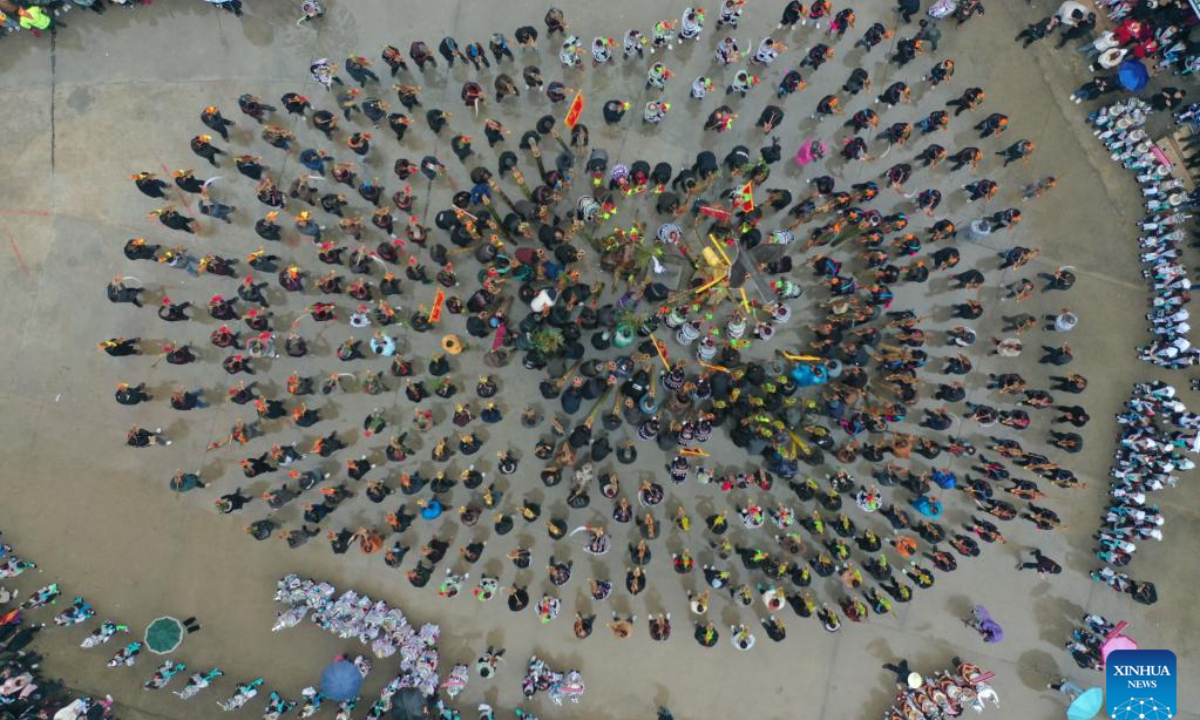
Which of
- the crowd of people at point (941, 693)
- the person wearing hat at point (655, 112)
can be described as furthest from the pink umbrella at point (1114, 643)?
the person wearing hat at point (655, 112)

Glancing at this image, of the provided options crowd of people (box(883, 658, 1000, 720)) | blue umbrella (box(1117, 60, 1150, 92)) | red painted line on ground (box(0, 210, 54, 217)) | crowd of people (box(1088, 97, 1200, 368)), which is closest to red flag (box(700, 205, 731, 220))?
crowd of people (box(1088, 97, 1200, 368))

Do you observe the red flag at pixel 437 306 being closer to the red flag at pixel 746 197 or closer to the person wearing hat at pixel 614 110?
the person wearing hat at pixel 614 110

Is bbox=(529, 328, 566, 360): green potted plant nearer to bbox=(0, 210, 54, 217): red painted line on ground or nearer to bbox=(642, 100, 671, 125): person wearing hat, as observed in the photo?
bbox=(642, 100, 671, 125): person wearing hat

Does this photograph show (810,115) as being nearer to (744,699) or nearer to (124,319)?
(744,699)

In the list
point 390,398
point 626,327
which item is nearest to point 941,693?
point 626,327

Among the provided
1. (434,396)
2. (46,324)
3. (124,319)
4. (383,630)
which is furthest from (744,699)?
(46,324)

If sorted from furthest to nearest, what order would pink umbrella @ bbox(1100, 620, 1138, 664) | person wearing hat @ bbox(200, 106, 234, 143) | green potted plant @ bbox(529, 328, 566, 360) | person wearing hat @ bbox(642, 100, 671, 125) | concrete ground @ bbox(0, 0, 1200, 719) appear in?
pink umbrella @ bbox(1100, 620, 1138, 664), concrete ground @ bbox(0, 0, 1200, 719), person wearing hat @ bbox(642, 100, 671, 125), person wearing hat @ bbox(200, 106, 234, 143), green potted plant @ bbox(529, 328, 566, 360)
